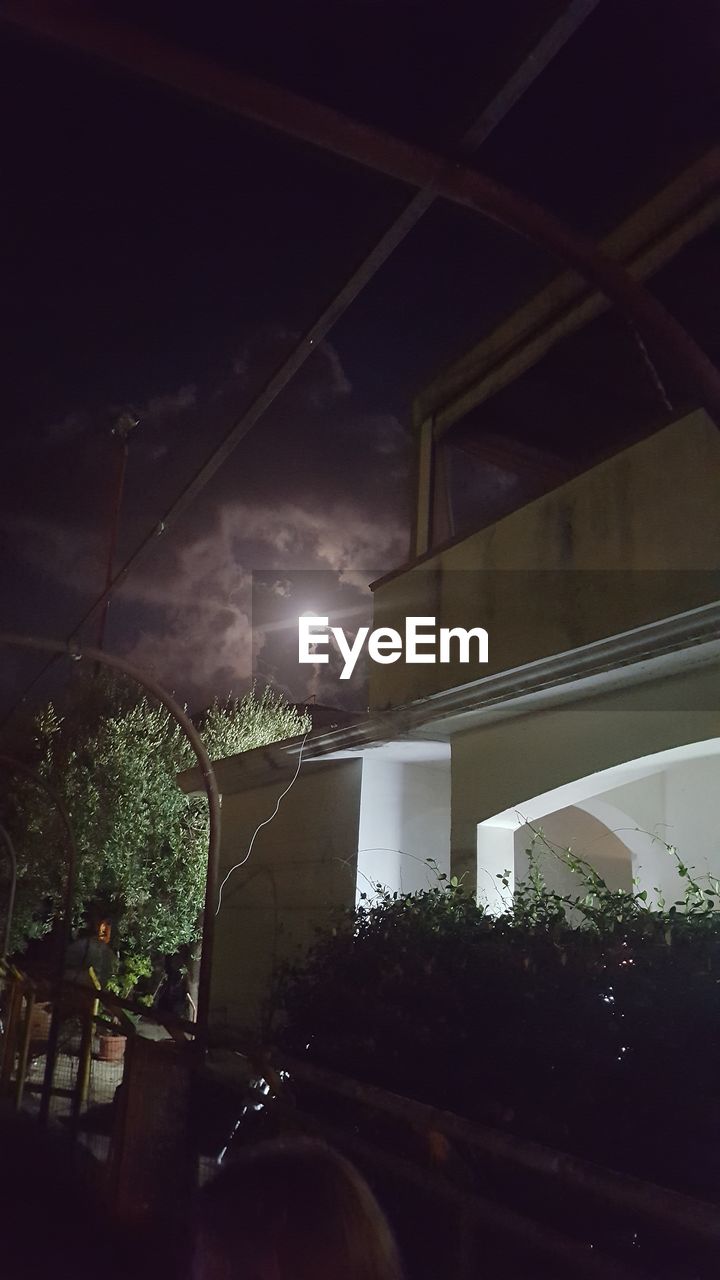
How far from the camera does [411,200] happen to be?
13.5ft

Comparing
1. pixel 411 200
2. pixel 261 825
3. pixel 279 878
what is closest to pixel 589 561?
pixel 411 200

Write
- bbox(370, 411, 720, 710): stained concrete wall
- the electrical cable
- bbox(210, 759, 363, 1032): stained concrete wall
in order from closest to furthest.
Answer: bbox(370, 411, 720, 710): stained concrete wall < bbox(210, 759, 363, 1032): stained concrete wall < the electrical cable

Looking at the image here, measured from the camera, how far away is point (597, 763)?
6.54 m

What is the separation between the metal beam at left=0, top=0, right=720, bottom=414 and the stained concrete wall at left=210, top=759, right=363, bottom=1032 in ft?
21.3

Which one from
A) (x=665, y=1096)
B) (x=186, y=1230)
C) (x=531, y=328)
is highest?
(x=531, y=328)

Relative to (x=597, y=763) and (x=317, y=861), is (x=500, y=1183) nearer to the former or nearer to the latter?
(x=597, y=763)

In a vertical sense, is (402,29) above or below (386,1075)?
above

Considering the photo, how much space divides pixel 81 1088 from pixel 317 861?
3.28m

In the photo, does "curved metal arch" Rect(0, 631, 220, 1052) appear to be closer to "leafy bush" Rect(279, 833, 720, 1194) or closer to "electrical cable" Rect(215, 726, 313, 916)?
"electrical cable" Rect(215, 726, 313, 916)

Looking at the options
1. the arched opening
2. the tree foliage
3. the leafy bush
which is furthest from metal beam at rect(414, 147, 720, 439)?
the tree foliage

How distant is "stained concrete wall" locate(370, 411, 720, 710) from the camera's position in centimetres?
586

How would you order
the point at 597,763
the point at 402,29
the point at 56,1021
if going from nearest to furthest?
1. the point at 402,29
2. the point at 597,763
3. the point at 56,1021

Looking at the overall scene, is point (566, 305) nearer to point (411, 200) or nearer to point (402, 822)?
point (411, 200)

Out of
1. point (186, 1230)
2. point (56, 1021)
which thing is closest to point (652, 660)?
point (186, 1230)
